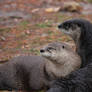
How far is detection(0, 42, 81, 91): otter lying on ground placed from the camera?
541 centimetres

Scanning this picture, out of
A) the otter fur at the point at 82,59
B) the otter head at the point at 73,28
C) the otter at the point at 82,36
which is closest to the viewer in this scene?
the otter fur at the point at 82,59

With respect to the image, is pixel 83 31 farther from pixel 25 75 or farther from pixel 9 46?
pixel 9 46

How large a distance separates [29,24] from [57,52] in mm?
5499

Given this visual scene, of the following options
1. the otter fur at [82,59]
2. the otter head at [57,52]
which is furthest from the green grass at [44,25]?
the otter head at [57,52]

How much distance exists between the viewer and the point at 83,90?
3.63 meters

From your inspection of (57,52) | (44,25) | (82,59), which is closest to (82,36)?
(82,59)

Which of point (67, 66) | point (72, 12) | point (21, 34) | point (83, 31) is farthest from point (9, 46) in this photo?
point (72, 12)

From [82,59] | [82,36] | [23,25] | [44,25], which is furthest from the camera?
[23,25]

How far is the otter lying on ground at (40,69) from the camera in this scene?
541 cm

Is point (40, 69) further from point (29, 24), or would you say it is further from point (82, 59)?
point (29, 24)

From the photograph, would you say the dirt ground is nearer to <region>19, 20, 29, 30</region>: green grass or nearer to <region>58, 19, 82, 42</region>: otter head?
<region>19, 20, 29, 30</region>: green grass

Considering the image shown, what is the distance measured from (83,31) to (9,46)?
2.80 m

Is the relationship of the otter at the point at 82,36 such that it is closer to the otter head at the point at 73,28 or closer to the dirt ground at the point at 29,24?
the otter head at the point at 73,28

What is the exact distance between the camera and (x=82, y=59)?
5949 millimetres
